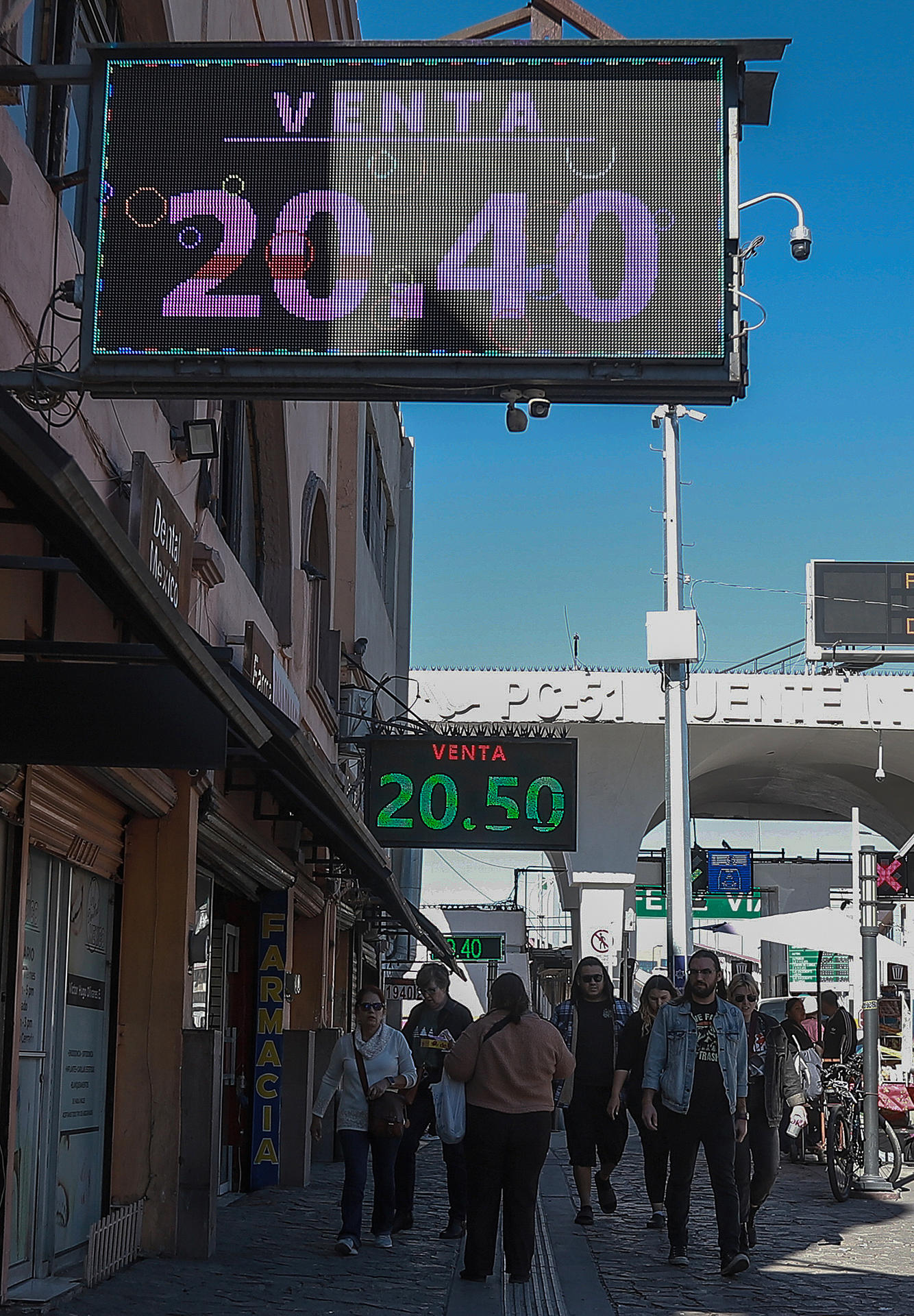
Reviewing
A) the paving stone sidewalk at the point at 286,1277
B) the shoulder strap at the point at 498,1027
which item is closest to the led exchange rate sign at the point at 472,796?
the paving stone sidewalk at the point at 286,1277

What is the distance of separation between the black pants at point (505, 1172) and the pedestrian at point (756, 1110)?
65.2 inches

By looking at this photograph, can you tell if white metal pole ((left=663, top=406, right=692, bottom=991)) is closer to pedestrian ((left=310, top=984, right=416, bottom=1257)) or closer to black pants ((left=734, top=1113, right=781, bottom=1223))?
black pants ((left=734, top=1113, right=781, bottom=1223))

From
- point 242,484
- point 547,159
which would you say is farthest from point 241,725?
point 242,484

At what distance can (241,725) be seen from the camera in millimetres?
7055

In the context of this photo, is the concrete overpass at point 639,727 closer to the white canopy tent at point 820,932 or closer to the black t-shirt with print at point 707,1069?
the white canopy tent at point 820,932

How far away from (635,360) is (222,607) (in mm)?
6456

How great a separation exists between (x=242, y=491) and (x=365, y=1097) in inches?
225

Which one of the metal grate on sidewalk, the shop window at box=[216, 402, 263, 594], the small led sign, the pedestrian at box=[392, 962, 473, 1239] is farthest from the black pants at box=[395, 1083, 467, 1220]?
the small led sign

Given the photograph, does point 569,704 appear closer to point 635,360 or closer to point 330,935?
point 330,935

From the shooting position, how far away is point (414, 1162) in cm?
1166

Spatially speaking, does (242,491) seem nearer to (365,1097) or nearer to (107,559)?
(365,1097)

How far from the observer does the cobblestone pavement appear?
8562 millimetres

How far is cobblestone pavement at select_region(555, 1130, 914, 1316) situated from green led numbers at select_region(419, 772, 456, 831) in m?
3.53

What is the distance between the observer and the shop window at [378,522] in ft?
82.1
